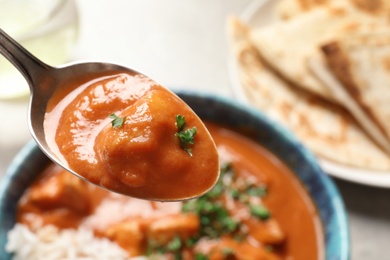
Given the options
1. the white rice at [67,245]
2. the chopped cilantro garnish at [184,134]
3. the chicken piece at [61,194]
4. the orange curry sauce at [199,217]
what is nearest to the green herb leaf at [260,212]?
the orange curry sauce at [199,217]

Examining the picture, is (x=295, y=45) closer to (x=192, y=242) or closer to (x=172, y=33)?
(x=172, y=33)

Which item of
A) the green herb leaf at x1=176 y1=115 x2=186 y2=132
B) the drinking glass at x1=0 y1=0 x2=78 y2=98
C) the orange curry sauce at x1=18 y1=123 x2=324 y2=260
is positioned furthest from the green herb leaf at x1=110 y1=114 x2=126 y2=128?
the drinking glass at x1=0 y1=0 x2=78 y2=98

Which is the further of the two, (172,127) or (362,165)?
(362,165)

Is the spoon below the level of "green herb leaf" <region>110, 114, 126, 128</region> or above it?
above

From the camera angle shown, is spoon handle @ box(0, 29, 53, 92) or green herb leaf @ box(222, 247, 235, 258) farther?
green herb leaf @ box(222, 247, 235, 258)

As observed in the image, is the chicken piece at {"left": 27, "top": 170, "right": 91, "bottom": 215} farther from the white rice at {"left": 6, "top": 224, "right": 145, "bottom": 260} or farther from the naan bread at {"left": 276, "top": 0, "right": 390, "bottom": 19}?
the naan bread at {"left": 276, "top": 0, "right": 390, "bottom": 19}

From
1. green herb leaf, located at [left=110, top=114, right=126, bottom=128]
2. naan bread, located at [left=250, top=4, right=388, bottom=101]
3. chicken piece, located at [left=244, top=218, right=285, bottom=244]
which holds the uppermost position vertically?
green herb leaf, located at [left=110, top=114, right=126, bottom=128]

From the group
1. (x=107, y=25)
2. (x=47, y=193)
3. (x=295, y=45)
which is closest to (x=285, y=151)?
(x=295, y=45)
